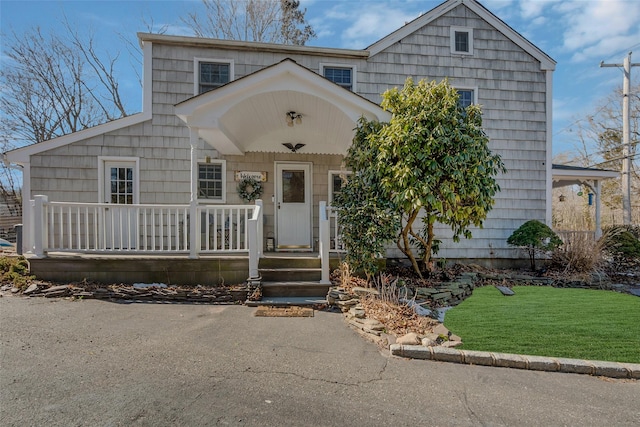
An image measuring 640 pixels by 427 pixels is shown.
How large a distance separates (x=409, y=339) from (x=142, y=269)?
459 centimetres

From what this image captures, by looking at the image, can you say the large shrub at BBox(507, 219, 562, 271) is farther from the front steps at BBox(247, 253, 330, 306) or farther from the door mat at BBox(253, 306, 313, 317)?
the door mat at BBox(253, 306, 313, 317)

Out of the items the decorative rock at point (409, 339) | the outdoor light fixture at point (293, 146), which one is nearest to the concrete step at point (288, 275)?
the decorative rock at point (409, 339)

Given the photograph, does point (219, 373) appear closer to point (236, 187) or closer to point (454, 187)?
point (454, 187)

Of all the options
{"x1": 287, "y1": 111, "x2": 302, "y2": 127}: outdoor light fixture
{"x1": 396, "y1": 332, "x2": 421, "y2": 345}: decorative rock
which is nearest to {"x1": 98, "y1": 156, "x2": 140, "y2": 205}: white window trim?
{"x1": 287, "y1": 111, "x2": 302, "y2": 127}: outdoor light fixture

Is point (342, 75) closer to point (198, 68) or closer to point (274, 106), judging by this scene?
point (274, 106)

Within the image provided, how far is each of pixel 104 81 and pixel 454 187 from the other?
17733mm

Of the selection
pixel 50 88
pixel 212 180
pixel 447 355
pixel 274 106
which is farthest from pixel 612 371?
pixel 50 88

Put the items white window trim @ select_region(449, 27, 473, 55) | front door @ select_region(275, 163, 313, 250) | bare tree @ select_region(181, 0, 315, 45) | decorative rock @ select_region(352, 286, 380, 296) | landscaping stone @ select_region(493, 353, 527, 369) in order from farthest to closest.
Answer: bare tree @ select_region(181, 0, 315, 45) < white window trim @ select_region(449, 27, 473, 55) < front door @ select_region(275, 163, 313, 250) < decorative rock @ select_region(352, 286, 380, 296) < landscaping stone @ select_region(493, 353, 527, 369)

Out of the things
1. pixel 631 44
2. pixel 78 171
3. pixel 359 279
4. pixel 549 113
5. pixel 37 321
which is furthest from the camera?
pixel 631 44

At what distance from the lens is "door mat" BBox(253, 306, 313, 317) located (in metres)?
4.63

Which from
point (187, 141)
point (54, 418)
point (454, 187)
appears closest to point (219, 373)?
point (54, 418)

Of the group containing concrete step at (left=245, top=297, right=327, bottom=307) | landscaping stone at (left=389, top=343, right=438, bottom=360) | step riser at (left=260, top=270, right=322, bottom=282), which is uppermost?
step riser at (left=260, top=270, right=322, bottom=282)

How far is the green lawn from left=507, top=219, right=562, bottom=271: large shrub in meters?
1.64

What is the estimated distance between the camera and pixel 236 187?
304 inches
